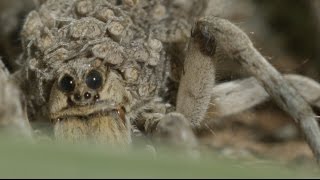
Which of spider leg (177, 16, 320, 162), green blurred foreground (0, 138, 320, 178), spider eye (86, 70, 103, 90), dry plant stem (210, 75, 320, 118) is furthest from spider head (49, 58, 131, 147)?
green blurred foreground (0, 138, 320, 178)

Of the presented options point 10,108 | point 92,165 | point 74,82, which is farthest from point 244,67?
point 92,165

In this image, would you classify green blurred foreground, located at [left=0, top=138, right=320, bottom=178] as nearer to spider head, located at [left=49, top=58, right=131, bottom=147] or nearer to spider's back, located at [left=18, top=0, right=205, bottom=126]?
spider head, located at [left=49, top=58, right=131, bottom=147]

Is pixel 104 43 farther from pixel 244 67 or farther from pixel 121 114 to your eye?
pixel 244 67

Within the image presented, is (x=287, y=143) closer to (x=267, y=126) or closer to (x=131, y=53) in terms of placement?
(x=267, y=126)

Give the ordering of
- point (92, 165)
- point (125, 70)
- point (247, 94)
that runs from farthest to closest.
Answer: point (247, 94) < point (125, 70) < point (92, 165)

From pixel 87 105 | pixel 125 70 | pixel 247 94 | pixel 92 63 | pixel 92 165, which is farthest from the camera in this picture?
pixel 247 94

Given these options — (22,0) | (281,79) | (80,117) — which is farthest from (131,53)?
(22,0)
